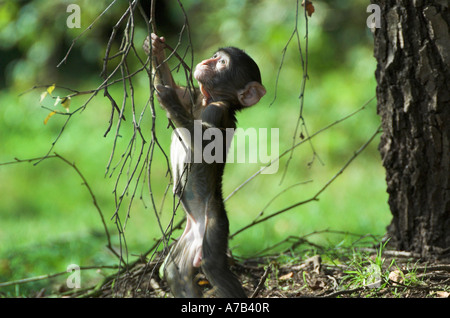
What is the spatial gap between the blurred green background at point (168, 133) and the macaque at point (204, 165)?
1.97 meters

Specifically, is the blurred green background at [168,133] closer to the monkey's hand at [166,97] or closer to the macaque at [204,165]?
the macaque at [204,165]

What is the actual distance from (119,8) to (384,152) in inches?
240

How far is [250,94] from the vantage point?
3.33 metres

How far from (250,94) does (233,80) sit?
0.12 metres

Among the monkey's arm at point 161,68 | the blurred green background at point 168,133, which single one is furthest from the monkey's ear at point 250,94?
the blurred green background at point 168,133

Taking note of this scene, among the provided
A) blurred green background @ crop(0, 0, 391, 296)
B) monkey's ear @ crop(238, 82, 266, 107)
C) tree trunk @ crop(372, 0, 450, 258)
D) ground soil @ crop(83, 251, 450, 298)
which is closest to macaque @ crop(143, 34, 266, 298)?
monkey's ear @ crop(238, 82, 266, 107)

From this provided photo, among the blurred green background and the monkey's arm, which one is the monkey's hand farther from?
the blurred green background

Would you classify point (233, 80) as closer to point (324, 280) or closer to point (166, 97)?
point (166, 97)

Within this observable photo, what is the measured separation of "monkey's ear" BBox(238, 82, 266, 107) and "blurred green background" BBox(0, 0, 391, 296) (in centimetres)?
200

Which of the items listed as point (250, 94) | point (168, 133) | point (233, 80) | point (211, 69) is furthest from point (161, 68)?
point (168, 133)

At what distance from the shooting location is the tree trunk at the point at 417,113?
3406mm
